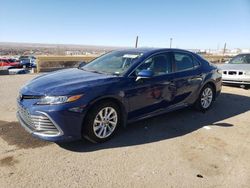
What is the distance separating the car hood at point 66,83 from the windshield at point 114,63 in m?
0.34

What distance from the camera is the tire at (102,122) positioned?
12.9 feet

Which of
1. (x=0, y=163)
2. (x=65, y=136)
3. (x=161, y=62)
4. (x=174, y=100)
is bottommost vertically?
(x=0, y=163)

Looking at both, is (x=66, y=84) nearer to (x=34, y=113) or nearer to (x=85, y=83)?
(x=85, y=83)

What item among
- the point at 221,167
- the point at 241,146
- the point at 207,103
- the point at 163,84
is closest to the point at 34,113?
the point at 163,84

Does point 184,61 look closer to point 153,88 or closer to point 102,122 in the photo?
point 153,88

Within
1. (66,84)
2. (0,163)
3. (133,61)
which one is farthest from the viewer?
(133,61)

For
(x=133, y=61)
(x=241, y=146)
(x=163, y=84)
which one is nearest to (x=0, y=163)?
(x=133, y=61)

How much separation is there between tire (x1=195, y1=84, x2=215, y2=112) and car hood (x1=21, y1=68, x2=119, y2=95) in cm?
265

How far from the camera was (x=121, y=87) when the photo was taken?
165 inches

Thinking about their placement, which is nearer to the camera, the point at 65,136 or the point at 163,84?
the point at 65,136

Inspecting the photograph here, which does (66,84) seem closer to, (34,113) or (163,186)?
(34,113)

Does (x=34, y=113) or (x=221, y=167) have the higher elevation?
(x=34, y=113)

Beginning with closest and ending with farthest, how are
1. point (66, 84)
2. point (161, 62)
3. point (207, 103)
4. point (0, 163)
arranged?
1. point (0, 163)
2. point (66, 84)
3. point (161, 62)
4. point (207, 103)

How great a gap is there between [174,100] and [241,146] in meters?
1.53
